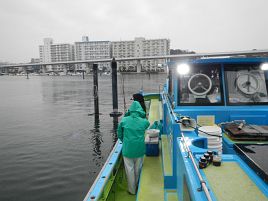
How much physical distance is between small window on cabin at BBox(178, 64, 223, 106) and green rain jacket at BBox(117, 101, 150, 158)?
1178 millimetres

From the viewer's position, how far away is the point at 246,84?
6.33 metres

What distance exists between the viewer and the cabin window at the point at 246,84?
247 inches

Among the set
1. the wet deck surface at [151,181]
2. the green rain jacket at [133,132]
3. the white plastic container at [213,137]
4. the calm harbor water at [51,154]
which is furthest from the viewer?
the calm harbor water at [51,154]

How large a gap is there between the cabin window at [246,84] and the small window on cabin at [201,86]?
257mm

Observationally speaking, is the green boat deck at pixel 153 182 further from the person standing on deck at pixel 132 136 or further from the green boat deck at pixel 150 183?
the person standing on deck at pixel 132 136

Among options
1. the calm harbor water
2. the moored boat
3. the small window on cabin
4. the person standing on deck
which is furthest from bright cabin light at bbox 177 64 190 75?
the calm harbor water

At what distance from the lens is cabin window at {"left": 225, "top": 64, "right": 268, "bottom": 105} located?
626cm

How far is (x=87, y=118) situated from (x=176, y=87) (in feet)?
62.3

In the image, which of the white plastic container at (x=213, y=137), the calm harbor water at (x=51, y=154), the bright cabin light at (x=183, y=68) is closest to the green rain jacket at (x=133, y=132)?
the bright cabin light at (x=183, y=68)

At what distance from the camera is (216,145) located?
13.8 ft

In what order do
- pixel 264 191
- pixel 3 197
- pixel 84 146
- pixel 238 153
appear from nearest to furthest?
1. pixel 264 191
2. pixel 238 153
3. pixel 3 197
4. pixel 84 146

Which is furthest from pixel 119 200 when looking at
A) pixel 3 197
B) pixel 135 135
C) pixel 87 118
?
pixel 87 118

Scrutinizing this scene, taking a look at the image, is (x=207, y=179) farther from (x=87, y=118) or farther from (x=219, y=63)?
(x=87, y=118)

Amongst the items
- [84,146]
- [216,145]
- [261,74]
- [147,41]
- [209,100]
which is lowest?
[84,146]
